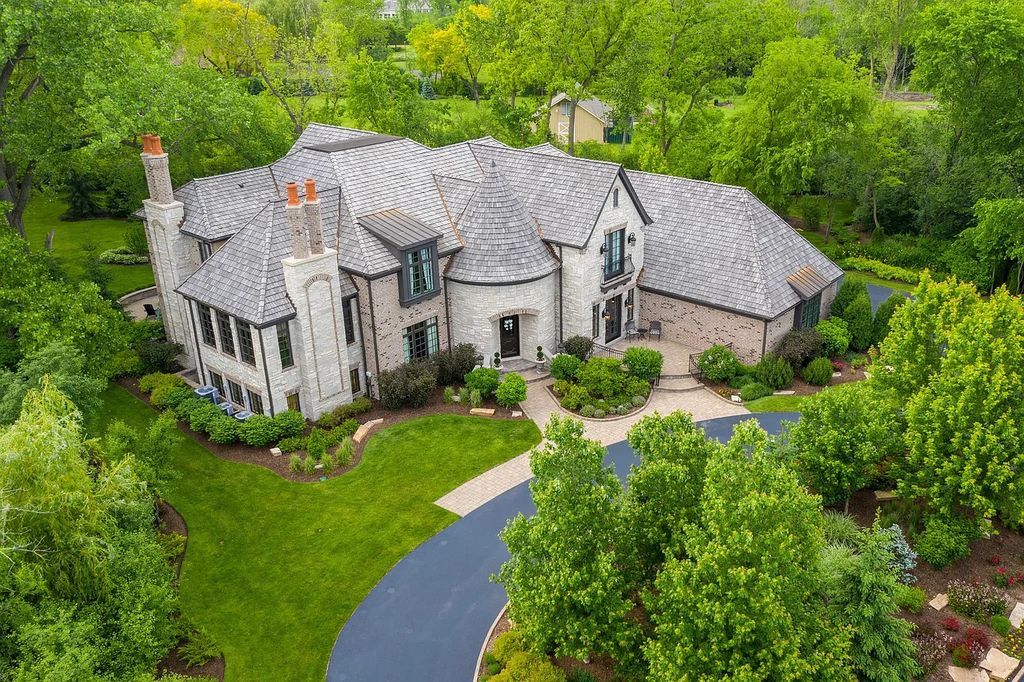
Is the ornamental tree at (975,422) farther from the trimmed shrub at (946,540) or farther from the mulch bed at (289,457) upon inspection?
the mulch bed at (289,457)

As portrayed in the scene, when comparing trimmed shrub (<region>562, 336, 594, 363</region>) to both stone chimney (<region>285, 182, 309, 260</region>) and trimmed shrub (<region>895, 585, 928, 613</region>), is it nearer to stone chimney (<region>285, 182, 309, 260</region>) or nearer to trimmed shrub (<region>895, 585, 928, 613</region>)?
stone chimney (<region>285, 182, 309, 260</region>)

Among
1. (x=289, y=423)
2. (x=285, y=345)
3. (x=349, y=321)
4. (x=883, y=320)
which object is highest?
(x=349, y=321)

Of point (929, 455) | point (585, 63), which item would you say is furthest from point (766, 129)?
point (929, 455)

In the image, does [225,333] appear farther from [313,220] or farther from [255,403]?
[313,220]

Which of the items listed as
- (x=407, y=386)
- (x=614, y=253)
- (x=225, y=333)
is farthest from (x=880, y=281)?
(x=225, y=333)

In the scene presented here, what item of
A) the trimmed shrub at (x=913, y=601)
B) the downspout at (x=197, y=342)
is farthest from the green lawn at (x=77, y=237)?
the trimmed shrub at (x=913, y=601)

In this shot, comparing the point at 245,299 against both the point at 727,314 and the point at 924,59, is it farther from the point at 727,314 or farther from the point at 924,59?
the point at 924,59
